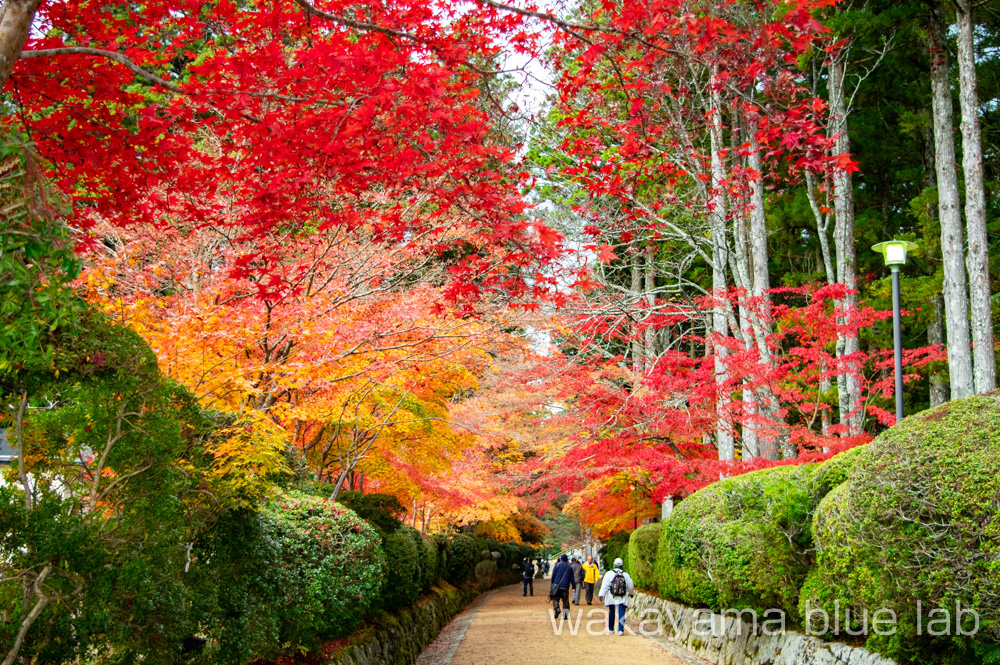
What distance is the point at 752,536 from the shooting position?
27.9 feet

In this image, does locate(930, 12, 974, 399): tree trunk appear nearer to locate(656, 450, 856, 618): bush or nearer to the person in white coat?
locate(656, 450, 856, 618): bush

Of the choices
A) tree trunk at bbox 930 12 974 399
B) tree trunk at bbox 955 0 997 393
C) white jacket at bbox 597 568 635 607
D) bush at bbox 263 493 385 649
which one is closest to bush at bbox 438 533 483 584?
white jacket at bbox 597 568 635 607

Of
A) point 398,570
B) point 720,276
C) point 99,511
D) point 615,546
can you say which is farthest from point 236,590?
point 615,546

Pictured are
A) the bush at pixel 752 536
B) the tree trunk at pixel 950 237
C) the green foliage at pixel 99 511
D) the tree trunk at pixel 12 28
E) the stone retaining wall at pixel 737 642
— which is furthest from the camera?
the tree trunk at pixel 950 237

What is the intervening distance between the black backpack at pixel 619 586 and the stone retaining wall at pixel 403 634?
331 centimetres

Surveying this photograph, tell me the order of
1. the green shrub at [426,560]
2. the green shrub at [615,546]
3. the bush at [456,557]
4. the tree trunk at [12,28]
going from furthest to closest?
the green shrub at [615,546] → the bush at [456,557] → the green shrub at [426,560] → the tree trunk at [12,28]

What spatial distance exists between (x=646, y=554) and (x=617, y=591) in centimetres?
359

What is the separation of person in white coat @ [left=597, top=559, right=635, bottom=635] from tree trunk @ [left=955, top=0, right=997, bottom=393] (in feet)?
20.5

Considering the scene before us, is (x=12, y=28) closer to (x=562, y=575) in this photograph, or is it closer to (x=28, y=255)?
(x=28, y=255)

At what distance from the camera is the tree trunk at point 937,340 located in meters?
13.9

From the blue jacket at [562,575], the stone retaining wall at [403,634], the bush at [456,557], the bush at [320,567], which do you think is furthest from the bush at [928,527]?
the bush at [456,557]

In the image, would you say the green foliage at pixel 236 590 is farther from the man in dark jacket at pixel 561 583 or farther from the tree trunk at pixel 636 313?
the man in dark jacket at pixel 561 583

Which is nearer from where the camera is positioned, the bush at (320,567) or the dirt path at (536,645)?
the bush at (320,567)

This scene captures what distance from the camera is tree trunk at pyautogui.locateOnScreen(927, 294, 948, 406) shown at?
13.9 m
